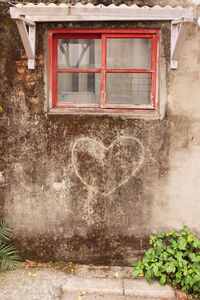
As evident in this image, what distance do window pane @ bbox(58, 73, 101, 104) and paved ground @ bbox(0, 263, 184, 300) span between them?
7.32 ft

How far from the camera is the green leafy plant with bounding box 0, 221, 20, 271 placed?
11.5 ft

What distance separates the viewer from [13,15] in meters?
2.92

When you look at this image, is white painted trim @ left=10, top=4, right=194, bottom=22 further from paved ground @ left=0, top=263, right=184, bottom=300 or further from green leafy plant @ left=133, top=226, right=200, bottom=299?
paved ground @ left=0, top=263, right=184, bottom=300

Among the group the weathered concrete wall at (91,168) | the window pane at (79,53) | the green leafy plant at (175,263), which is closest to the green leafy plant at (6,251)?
the weathered concrete wall at (91,168)

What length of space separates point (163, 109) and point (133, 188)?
109 cm

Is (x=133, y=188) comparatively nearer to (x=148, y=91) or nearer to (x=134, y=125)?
(x=134, y=125)

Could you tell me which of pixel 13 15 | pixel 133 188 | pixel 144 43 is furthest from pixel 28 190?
pixel 144 43

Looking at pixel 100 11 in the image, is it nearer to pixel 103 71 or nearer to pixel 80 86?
pixel 103 71

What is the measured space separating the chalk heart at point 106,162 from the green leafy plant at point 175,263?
854mm

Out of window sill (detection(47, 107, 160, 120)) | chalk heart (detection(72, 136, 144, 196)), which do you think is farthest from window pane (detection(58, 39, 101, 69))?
chalk heart (detection(72, 136, 144, 196))

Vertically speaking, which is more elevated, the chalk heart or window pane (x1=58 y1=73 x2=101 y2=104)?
window pane (x1=58 y1=73 x2=101 y2=104)

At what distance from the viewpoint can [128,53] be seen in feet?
11.7

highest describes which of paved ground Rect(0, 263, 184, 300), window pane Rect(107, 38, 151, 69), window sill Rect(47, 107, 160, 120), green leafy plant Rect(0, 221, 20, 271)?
window pane Rect(107, 38, 151, 69)

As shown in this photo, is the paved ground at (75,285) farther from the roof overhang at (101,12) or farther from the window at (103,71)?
the roof overhang at (101,12)
